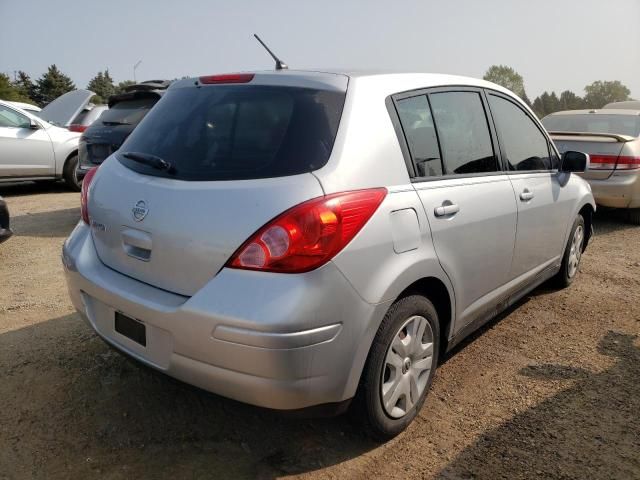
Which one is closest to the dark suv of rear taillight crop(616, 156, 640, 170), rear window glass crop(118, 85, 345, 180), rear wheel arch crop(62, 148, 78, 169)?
rear wheel arch crop(62, 148, 78, 169)

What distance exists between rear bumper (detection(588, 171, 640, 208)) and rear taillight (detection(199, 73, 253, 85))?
5.72 meters

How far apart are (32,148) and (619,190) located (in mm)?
8586

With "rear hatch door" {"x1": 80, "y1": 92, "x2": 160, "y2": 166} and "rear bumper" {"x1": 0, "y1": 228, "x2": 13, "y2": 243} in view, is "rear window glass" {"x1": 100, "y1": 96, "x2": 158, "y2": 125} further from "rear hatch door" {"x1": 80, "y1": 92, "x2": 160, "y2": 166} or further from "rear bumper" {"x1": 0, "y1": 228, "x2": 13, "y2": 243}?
"rear bumper" {"x1": 0, "y1": 228, "x2": 13, "y2": 243}

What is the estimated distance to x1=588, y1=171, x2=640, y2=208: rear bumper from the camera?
6652 mm

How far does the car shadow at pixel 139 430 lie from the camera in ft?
7.37

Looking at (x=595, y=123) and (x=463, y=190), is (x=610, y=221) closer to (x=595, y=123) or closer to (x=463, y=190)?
(x=595, y=123)

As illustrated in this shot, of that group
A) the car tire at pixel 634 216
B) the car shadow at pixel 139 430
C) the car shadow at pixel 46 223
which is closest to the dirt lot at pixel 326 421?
the car shadow at pixel 139 430

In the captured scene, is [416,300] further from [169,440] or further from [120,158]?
[120,158]

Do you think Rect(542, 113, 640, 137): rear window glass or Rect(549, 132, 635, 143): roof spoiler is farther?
Rect(542, 113, 640, 137): rear window glass

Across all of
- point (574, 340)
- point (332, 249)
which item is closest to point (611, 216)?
point (574, 340)

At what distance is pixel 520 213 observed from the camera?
323 cm

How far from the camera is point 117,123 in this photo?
6477 millimetres

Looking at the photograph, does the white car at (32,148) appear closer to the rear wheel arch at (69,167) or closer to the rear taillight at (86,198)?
the rear wheel arch at (69,167)

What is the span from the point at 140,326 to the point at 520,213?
7.46ft
